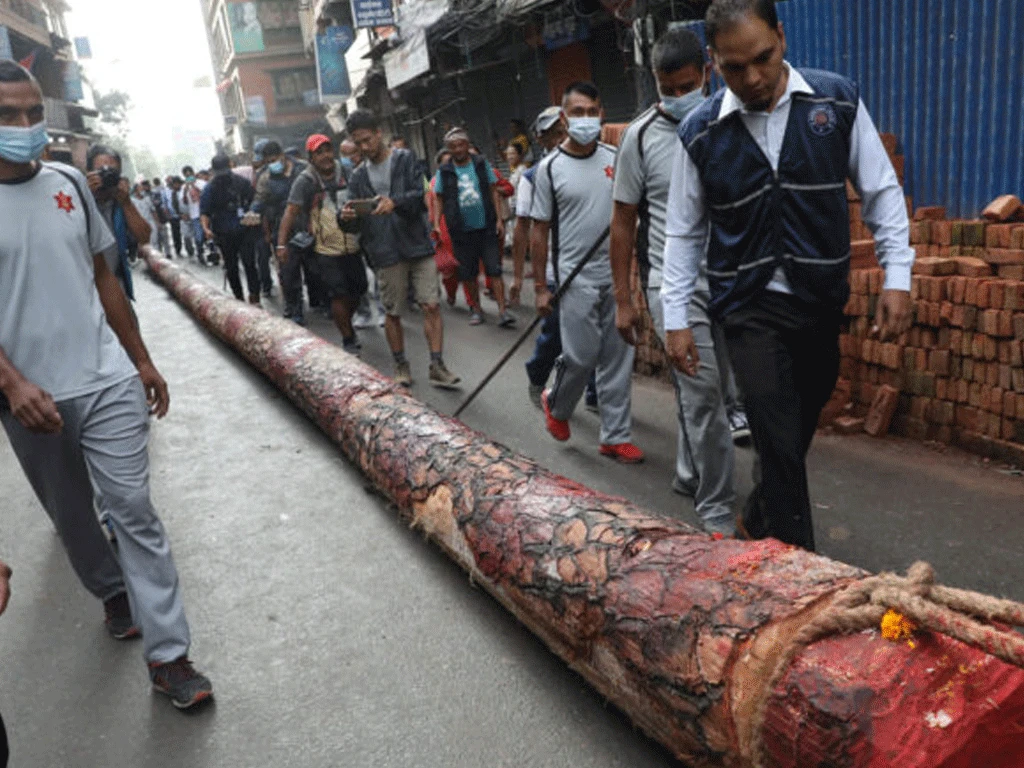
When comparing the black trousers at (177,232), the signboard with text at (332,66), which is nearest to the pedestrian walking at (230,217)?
the black trousers at (177,232)

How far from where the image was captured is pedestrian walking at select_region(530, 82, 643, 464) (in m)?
4.06

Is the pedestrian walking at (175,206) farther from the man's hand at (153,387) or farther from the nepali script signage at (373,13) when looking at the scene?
the man's hand at (153,387)

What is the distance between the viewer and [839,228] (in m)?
2.33

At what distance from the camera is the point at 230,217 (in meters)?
9.08

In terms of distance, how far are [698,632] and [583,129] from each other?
9.43 feet

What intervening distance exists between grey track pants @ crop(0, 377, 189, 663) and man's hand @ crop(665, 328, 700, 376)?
1.70m

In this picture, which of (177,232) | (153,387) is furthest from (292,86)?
(153,387)

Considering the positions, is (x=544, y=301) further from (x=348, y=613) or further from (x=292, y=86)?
(x=292, y=86)

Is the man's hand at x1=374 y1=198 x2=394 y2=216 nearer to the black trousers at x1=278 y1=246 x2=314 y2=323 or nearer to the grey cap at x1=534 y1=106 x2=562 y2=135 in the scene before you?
the grey cap at x1=534 y1=106 x2=562 y2=135

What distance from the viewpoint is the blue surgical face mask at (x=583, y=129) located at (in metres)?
3.99

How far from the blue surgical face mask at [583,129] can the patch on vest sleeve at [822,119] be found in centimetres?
187

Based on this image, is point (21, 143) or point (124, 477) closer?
point (21, 143)

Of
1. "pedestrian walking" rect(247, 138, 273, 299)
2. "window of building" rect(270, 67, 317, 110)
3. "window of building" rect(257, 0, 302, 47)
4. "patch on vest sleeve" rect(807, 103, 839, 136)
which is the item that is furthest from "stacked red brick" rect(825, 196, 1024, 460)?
"window of building" rect(257, 0, 302, 47)

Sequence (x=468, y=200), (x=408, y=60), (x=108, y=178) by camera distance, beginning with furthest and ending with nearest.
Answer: (x=408, y=60) < (x=468, y=200) < (x=108, y=178)
